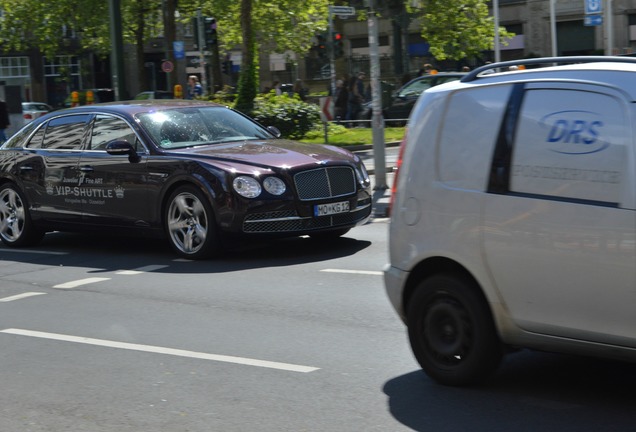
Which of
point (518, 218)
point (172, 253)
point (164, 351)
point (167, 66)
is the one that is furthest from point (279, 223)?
point (167, 66)

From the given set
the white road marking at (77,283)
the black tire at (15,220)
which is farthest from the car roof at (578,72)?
the black tire at (15,220)

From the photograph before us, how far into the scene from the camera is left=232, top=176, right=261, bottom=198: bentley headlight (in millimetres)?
10789

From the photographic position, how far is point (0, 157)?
44.7 feet

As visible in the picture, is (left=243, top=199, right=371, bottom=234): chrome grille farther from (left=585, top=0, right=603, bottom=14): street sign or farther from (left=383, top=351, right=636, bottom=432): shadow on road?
(left=585, top=0, right=603, bottom=14): street sign

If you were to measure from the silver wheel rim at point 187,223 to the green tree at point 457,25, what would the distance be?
21219 mm

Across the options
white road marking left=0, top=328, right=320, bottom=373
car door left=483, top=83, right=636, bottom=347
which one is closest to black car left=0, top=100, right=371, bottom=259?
white road marking left=0, top=328, right=320, bottom=373

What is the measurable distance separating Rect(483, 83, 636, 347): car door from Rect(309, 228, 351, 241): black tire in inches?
234

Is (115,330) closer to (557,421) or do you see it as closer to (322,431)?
(322,431)

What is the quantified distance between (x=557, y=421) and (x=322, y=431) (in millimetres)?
1105

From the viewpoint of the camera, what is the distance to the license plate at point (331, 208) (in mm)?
11031

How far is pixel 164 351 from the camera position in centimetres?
739

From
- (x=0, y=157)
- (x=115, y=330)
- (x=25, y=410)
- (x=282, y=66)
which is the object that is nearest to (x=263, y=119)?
(x=0, y=157)

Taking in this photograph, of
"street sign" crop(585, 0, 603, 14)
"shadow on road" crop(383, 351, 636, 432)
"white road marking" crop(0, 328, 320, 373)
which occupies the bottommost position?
"white road marking" crop(0, 328, 320, 373)

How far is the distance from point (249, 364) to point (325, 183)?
4480 mm
